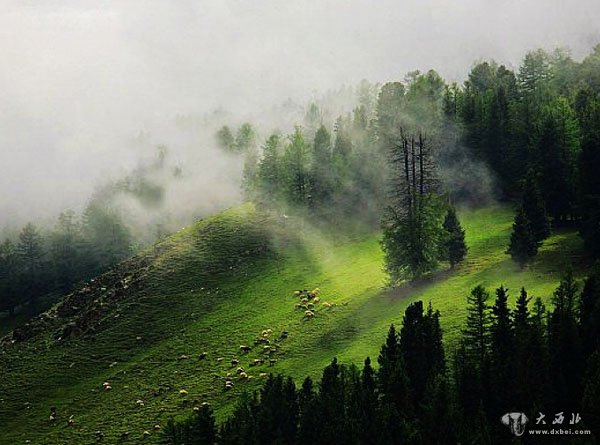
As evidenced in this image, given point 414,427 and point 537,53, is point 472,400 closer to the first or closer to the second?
point 414,427

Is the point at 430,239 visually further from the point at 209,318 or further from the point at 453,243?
the point at 209,318

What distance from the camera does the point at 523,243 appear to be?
78312mm

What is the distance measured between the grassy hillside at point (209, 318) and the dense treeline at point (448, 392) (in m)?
9.08

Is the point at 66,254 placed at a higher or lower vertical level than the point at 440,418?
lower

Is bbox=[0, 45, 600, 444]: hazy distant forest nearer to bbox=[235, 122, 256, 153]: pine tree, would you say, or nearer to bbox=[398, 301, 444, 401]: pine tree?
bbox=[398, 301, 444, 401]: pine tree

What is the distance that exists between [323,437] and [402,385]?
7.76 metres

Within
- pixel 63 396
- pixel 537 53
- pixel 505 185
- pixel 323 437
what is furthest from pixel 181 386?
pixel 537 53

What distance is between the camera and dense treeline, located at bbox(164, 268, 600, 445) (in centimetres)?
4681

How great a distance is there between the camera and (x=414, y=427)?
4800 centimetres

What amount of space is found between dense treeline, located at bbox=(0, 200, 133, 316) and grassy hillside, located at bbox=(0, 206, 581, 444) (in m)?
59.5

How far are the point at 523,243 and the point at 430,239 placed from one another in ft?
38.0

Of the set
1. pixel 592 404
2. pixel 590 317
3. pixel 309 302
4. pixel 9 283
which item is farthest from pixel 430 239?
pixel 9 283

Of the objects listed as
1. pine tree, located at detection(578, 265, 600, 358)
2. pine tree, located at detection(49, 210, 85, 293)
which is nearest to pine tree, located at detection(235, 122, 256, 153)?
pine tree, located at detection(49, 210, 85, 293)

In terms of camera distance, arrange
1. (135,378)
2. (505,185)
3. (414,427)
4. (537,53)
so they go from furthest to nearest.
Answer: (537,53) < (505,185) < (135,378) < (414,427)
